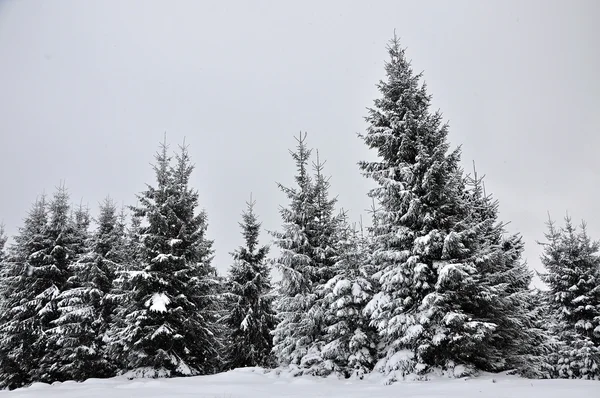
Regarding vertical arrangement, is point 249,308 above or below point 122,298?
below

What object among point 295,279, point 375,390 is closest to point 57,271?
point 295,279

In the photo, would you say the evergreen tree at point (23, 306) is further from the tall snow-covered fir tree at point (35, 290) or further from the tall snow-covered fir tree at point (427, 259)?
the tall snow-covered fir tree at point (427, 259)

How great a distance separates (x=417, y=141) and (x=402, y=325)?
7.14 meters

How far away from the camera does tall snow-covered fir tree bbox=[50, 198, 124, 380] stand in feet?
71.7

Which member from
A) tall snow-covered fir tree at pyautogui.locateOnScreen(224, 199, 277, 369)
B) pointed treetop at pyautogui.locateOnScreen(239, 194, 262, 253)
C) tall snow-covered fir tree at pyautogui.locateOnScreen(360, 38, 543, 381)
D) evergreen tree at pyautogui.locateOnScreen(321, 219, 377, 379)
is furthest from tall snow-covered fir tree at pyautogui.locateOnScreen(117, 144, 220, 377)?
tall snow-covered fir tree at pyautogui.locateOnScreen(360, 38, 543, 381)

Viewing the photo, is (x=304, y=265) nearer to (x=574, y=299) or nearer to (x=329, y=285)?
(x=329, y=285)

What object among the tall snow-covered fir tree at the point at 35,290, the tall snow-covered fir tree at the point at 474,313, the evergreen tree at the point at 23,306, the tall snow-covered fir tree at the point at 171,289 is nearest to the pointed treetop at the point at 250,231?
the tall snow-covered fir tree at the point at 171,289

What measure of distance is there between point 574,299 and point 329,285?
1772 cm

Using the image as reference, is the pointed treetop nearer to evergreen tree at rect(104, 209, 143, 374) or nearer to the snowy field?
evergreen tree at rect(104, 209, 143, 374)

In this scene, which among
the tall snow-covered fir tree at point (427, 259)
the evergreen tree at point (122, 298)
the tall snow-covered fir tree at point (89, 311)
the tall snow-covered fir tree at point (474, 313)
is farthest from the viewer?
the tall snow-covered fir tree at point (89, 311)

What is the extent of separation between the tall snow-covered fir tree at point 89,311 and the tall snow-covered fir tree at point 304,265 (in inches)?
400

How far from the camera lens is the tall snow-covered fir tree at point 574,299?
2325 centimetres

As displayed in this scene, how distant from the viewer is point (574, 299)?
24375 mm

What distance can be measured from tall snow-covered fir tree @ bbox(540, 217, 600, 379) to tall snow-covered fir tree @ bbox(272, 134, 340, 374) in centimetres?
1523
